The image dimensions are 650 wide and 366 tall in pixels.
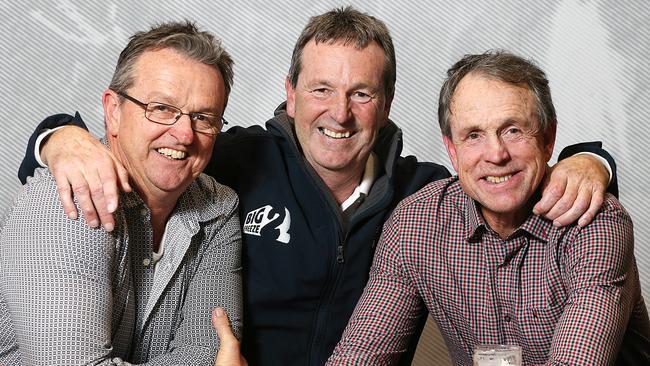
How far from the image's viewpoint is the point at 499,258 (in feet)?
7.23

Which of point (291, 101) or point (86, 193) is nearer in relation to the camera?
point (86, 193)

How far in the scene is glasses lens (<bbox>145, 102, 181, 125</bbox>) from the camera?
2.01 meters

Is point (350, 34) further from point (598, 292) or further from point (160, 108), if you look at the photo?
point (598, 292)

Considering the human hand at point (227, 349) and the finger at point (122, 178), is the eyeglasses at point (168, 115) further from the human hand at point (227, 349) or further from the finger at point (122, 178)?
the human hand at point (227, 349)

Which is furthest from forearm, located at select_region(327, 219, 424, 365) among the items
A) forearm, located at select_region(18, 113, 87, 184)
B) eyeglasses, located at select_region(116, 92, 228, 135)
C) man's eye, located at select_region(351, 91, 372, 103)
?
forearm, located at select_region(18, 113, 87, 184)

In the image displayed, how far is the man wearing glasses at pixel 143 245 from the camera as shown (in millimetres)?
1873

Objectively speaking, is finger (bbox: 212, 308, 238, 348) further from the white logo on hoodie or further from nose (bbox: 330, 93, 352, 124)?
nose (bbox: 330, 93, 352, 124)

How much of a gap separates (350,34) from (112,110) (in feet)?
2.36

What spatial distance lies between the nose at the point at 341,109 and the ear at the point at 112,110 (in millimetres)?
608

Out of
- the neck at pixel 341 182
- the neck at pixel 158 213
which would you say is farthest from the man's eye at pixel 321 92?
the neck at pixel 158 213

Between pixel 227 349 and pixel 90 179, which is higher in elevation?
pixel 90 179

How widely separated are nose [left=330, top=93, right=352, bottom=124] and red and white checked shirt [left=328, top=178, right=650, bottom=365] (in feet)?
0.89

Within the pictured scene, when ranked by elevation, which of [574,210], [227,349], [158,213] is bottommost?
[227,349]

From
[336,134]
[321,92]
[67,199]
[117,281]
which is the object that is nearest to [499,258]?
[336,134]
